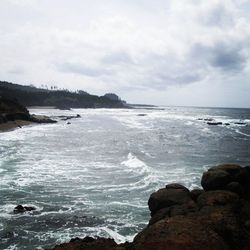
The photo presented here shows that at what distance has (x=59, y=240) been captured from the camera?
1535 centimetres

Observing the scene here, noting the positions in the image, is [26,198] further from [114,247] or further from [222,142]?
[222,142]

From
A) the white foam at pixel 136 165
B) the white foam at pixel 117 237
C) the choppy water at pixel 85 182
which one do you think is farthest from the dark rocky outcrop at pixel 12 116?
the white foam at pixel 117 237

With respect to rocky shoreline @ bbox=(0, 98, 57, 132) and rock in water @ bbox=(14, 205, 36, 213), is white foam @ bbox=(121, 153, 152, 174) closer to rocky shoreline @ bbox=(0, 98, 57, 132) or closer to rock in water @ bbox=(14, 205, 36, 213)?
rock in water @ bbox=(14, 205, 36, 213)

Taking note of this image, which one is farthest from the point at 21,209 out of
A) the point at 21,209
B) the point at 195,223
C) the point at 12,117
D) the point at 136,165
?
the point at 12,117

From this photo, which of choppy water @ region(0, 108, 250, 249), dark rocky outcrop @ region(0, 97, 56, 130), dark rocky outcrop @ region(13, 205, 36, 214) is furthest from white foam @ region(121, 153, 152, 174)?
dark rocky outcrop @ region(0, 97, 56, 130)

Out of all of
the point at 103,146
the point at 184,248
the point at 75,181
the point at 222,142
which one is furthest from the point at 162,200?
the point at 222,142

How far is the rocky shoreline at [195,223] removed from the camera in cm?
1023

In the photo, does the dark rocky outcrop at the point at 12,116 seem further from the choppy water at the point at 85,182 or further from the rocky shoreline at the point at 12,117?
the choppy water at the point at 85,182

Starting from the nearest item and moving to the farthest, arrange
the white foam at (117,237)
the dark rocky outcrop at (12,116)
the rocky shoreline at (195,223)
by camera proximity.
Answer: the rocky shoreline at (195,223) → the white foam at (117,237) → the dark rocky outcrop at (12,116)

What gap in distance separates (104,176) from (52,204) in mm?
8184

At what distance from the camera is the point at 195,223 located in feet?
36.9

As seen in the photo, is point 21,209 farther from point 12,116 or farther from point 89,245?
point 12,116

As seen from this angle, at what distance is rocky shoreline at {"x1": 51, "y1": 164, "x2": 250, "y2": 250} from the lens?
10.2 metres

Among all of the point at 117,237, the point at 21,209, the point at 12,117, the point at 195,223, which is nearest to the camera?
the point at 195,223
